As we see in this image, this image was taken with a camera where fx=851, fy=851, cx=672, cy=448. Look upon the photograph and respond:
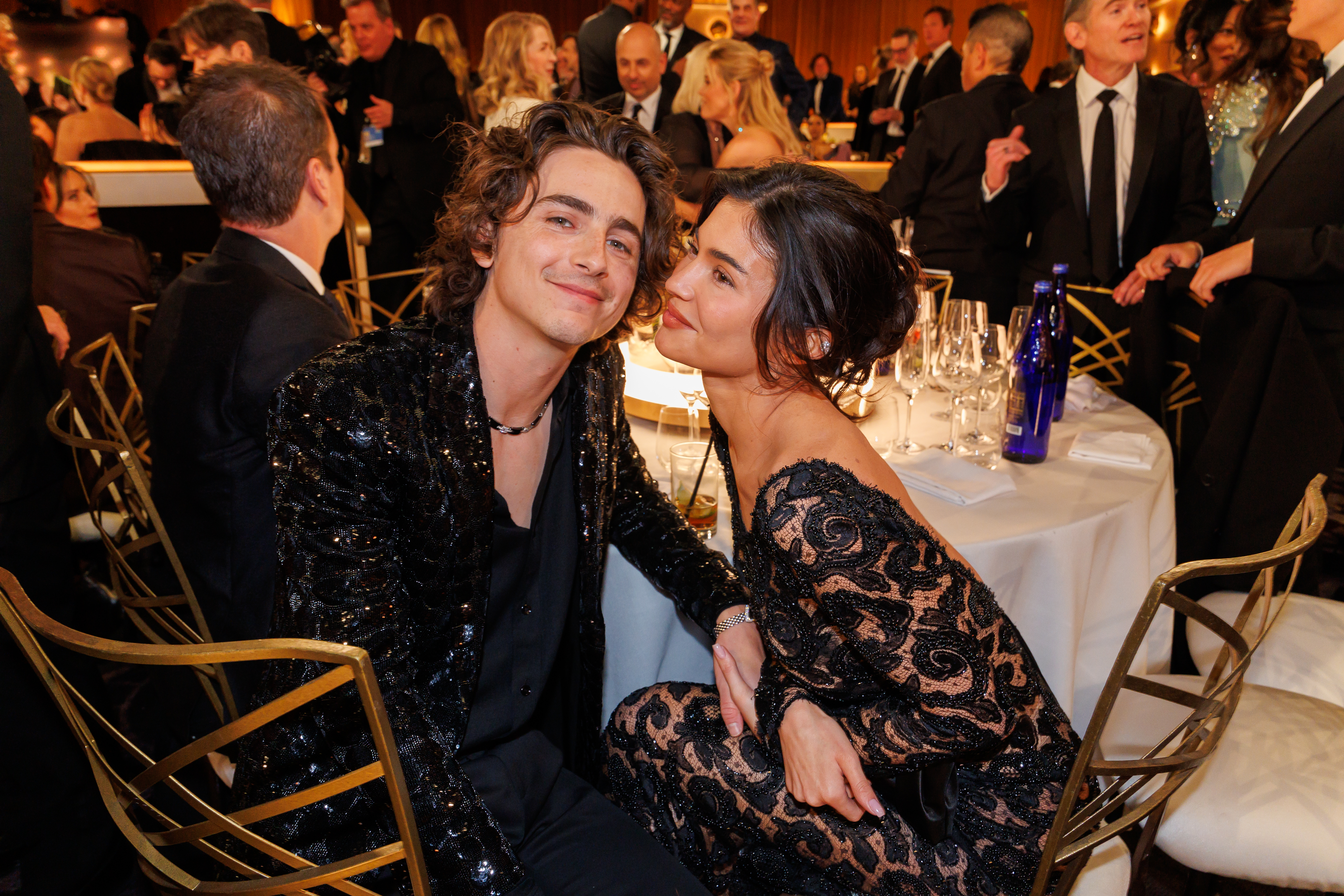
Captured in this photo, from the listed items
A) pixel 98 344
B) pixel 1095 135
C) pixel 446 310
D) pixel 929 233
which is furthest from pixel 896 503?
pixel 929 233

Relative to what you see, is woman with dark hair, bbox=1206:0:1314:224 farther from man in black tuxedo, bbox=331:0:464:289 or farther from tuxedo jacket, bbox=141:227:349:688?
man in black tuxedo, bbox=331:0:464:289

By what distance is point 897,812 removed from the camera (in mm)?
1271

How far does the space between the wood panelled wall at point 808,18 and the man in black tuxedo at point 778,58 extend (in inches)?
295

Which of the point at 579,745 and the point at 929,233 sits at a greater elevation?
the point at 929,233

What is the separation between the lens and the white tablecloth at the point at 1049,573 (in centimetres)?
164

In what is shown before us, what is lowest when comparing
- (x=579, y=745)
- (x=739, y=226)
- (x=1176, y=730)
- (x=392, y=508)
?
(x=579, y=745)

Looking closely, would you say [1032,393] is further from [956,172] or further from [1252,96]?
[1252,96]

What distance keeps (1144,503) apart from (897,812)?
3.05 ft

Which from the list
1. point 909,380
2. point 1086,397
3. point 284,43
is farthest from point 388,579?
point 284,43

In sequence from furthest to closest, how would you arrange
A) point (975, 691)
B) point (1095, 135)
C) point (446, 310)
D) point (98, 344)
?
1. point (1095, 135)
2. point (98, 344)
3. point (446, 310)
4. point (975, 691)

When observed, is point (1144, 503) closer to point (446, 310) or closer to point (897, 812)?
point (897, 812)

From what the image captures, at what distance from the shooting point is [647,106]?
5109 mm

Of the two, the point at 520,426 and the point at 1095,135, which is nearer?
the point at 520,426

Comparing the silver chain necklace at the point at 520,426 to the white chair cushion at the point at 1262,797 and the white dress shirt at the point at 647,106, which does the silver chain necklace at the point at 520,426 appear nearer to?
the white chair cushion at the point at 1262,797
